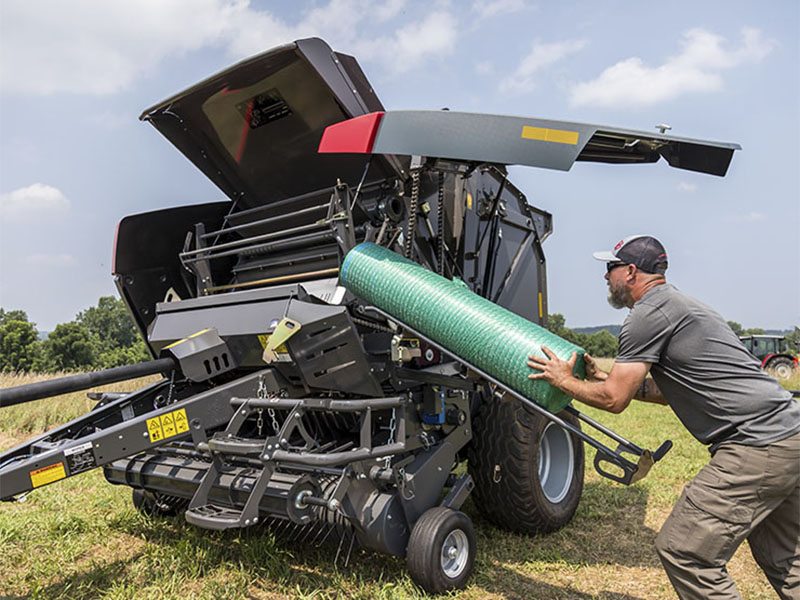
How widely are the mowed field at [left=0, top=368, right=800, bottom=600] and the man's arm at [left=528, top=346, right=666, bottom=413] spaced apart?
1.39 metres

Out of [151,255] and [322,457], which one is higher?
[151,255]

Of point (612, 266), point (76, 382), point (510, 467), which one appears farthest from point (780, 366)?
point (76, 382)

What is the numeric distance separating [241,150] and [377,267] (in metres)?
1.74

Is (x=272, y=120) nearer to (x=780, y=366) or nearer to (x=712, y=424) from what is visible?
(x=712, y=424)

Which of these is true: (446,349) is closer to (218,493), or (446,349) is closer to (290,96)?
(218,493)

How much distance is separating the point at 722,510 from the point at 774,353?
23.5m

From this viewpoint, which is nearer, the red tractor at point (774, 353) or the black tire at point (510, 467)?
the black tire at point (510, 467)

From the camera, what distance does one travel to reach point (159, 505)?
4645mm

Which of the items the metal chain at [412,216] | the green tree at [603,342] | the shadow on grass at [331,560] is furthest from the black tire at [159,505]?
the green tree at [603,342]

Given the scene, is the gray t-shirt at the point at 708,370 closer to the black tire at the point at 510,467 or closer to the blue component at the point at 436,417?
the blue component at the point at 436,417

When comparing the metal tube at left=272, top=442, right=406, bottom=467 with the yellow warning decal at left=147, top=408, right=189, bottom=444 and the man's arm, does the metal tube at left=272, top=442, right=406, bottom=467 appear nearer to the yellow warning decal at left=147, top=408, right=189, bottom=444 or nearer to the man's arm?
the yellow warning decal at left=147, top=408, right=189, bottom=444

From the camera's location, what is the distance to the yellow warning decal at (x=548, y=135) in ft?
10.4

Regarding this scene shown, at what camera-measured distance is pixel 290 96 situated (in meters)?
3.99

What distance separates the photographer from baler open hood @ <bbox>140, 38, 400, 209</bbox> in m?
3.61
